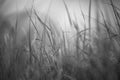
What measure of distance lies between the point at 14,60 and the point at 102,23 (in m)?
0.43

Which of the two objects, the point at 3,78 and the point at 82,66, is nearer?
the point at 82,66

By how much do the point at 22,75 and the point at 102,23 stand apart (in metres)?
0.42

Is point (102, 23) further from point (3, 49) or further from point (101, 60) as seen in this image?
point (3, 49)

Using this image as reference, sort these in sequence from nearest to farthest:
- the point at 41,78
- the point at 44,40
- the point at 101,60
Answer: the point at 101,60 < the point at 41,78 < the point at 44,40

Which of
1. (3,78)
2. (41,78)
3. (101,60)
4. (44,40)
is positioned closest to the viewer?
(101,60)

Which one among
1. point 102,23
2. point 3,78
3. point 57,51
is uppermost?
point 102,23

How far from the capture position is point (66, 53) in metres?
0.75

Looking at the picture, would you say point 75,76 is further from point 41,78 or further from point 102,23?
point 102,23

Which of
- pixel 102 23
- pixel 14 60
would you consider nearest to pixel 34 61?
pixel 14 60

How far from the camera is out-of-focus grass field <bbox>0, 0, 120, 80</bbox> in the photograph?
50cm

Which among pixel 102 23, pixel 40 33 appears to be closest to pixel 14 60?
pixel 40 33

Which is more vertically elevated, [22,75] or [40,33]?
[40,33]

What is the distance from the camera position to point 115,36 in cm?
71

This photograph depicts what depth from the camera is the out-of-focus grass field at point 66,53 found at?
1.64 ft
